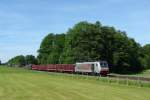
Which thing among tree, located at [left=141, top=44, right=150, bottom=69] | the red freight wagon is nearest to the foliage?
the red freight wagon

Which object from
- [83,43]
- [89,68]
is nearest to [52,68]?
[83,43]

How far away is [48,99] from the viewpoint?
92.5 feet

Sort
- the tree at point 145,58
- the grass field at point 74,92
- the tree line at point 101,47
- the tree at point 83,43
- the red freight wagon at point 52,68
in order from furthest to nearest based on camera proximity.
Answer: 1. the tree at point 145,58
2. the tree at point 83,43
3. the tree line at point 101,47
4. the red freight wagon at point 52,68
5. the grass field at point 74,92

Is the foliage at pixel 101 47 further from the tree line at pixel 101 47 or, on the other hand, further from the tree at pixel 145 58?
the tree at pixel 145 58

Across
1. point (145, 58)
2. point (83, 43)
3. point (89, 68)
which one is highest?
point (83, 43)

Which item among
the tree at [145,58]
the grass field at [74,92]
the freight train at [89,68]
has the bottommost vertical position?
the grass field at [74,92]

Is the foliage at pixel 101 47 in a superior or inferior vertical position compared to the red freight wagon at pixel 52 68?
superior

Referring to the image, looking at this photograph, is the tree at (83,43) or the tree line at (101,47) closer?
the tree line at (101,47)

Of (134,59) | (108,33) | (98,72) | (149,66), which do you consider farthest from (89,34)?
(98,72)

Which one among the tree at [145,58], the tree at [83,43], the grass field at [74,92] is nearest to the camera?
the grass field at [74,92]

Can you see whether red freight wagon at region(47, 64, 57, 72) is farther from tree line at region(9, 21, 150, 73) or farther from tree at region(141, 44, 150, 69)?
tree at region(141, 44, 150, 69)

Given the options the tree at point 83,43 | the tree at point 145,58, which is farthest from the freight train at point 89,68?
the tree at point 145,58

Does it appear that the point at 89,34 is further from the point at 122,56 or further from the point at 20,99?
the point at 20,99

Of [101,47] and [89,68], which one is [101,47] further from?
[89,68]
